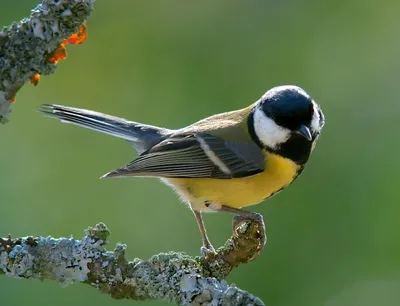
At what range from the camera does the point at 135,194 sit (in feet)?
12.3

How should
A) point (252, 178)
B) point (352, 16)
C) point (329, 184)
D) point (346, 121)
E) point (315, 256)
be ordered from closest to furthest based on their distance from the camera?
point (252, 178) → point (315, 256) → point (329, 184) → point (346, 121) → point (352, 16)

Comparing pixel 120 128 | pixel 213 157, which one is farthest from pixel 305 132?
pixel 120 128

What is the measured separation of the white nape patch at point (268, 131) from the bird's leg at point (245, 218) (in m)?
0.25

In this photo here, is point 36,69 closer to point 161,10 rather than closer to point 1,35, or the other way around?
point 1,35

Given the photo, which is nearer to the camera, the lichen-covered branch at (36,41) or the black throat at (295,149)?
the lichen-covered branch at (36,41)

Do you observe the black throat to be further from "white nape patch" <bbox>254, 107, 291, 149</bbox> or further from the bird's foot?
the bird's foot

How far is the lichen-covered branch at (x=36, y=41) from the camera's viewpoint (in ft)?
5.79

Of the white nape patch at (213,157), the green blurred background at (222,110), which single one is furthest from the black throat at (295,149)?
the green blurred background at (222,110)

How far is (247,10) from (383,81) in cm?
79

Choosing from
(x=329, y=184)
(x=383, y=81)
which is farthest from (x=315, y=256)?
(x=383, y=81)

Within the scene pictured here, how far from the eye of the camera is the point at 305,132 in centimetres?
258

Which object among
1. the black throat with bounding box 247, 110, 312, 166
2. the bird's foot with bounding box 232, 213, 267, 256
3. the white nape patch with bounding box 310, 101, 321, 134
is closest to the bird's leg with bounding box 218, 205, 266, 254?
the bird's foot with bounding box 232, 213, 267, 256

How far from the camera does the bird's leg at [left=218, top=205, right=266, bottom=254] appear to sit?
229 cm

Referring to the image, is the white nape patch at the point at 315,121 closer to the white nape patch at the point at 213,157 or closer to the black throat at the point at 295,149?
the black throat at the point at 295,149
